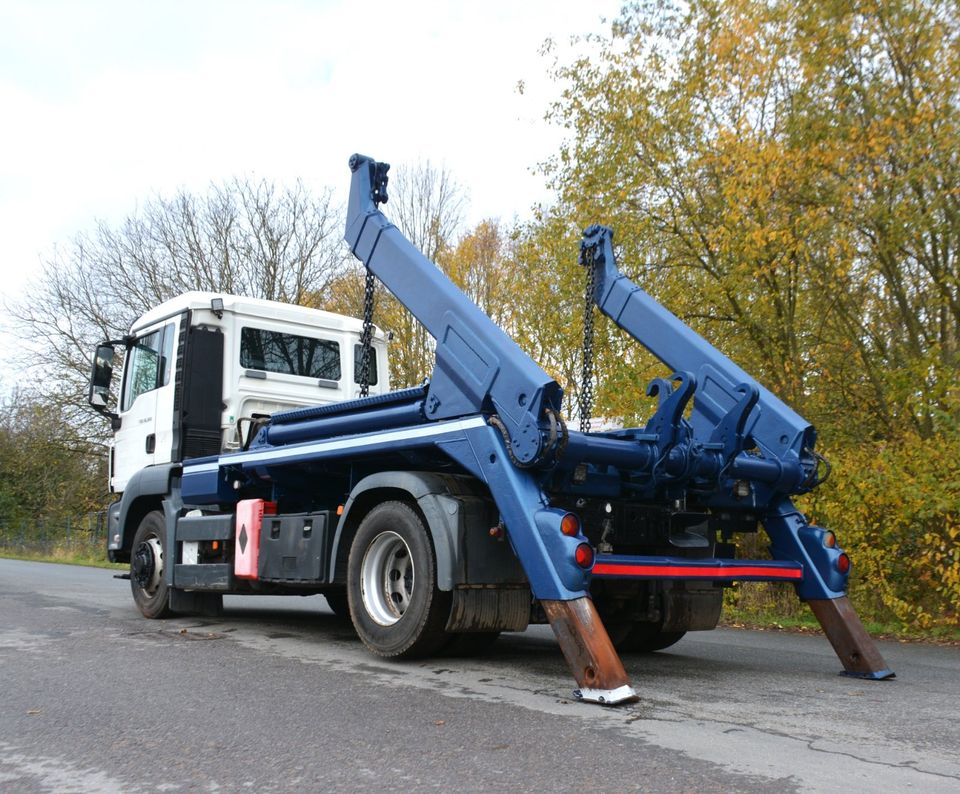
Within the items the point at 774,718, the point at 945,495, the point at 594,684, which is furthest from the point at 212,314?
the point at 945,495

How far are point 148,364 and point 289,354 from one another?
1.40m

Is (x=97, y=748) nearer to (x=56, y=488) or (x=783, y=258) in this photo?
(x=783, y=258)

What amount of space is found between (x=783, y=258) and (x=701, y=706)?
25.9ft

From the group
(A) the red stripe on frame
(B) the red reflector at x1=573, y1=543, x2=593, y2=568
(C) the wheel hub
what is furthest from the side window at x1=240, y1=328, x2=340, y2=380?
(B) the red reflector at x1=573, y1=543, x2=593, y2=568

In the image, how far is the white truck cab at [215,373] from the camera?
9.44m

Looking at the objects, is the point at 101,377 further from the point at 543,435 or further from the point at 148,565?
the point at 543,435

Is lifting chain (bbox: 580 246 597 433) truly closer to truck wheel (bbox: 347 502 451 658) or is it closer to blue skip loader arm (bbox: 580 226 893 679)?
blue skip loader arm (bbox: 580 226 893 679)

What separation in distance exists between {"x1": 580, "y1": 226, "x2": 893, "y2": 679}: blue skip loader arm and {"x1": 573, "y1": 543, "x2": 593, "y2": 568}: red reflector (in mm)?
466

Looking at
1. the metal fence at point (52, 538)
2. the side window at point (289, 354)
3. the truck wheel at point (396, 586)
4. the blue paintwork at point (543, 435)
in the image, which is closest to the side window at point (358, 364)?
the side window at point (289, 354)

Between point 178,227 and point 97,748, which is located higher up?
point 178,227

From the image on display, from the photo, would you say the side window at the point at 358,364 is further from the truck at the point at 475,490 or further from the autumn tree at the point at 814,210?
the autumn tree at the point at 814,210

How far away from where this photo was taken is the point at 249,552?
8.25 meters

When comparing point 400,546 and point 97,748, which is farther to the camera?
point 400,546

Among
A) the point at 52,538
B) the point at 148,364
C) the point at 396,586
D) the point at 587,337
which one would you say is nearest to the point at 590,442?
the point at 587,337
